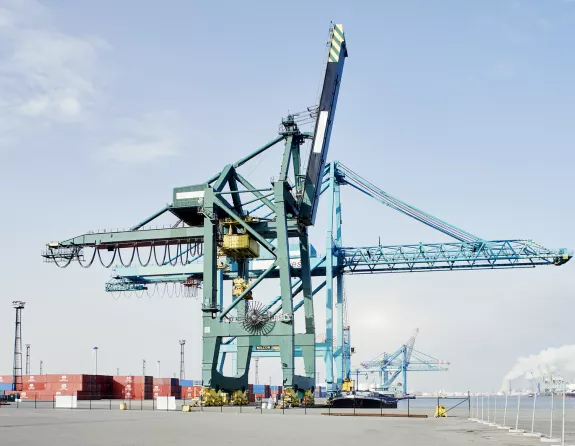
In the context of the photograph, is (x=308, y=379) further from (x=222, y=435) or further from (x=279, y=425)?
(x=222, y=435)

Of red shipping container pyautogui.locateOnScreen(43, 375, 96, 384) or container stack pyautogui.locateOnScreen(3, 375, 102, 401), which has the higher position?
red shipping container pyautogui.locateOnScreen(43, 375, 96, 384)

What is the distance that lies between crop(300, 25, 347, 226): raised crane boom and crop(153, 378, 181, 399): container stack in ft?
151

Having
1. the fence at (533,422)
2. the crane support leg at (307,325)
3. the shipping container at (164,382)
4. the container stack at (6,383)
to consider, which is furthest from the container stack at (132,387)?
the fence at (533,422)

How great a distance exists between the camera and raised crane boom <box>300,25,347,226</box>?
46.8 metres

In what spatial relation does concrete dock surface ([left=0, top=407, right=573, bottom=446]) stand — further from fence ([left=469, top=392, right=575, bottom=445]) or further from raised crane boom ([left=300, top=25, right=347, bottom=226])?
raised crane boom ([left=300, top=25, right=347, bottom=226])

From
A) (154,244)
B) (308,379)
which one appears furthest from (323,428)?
(154,244)

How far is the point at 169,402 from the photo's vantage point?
44.9m

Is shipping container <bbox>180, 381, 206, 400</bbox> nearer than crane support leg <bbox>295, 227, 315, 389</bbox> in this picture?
No

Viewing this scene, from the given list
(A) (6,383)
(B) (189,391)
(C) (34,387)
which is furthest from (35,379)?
(B) (189,391)

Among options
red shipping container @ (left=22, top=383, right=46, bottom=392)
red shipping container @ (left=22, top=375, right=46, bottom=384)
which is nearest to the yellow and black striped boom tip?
red shipping container @ (left=22, top=383, right=46, bottom=392)

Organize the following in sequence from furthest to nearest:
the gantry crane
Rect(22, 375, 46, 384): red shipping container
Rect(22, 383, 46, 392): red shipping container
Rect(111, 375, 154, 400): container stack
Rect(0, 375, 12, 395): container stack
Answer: Rect(0, 375, 12, 395): container stack → Rect(111, 375, 154, 400): container stack → Rect(22, 375, 46, 384): red shipping container → Rect(22, 383, 46, 392): red shipping container → the gantry crane

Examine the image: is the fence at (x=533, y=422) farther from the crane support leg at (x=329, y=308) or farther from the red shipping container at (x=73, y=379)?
the red shipping container at (x=73, y=379)

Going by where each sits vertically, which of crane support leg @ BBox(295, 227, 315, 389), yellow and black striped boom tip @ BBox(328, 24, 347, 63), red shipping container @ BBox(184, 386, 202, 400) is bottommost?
red shipping container @ BBox(184, 386, 202, 400)

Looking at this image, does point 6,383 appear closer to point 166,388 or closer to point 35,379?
point 35,379
